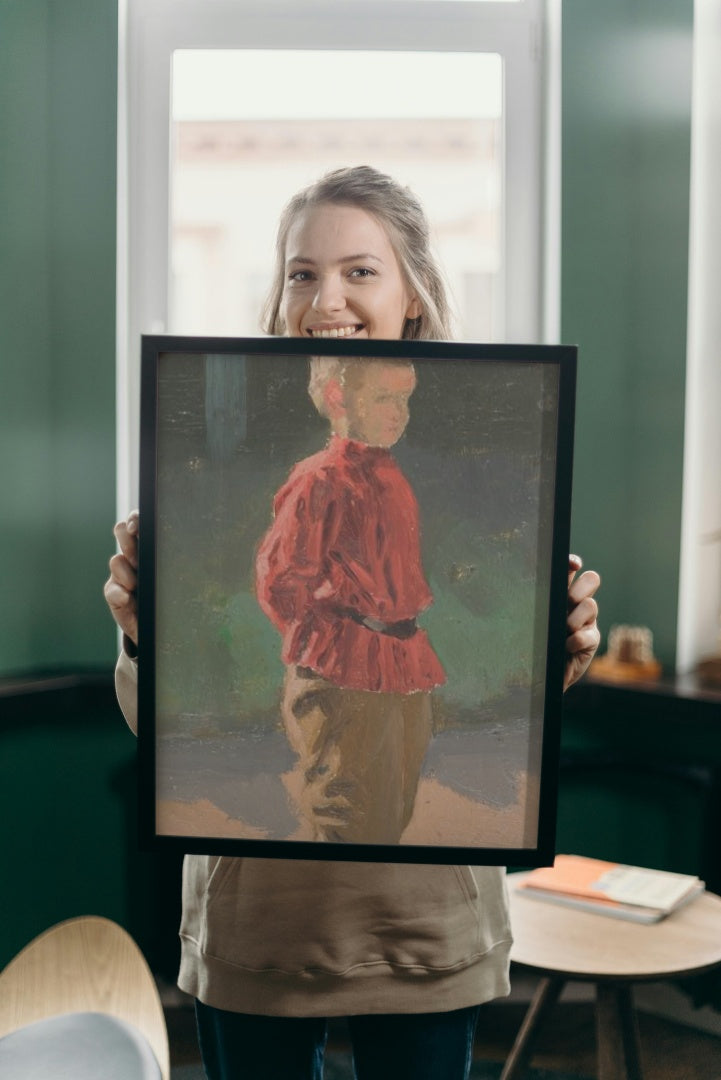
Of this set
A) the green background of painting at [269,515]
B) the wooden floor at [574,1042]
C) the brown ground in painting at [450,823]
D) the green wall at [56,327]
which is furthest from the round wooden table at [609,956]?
the green wall at [56,327]

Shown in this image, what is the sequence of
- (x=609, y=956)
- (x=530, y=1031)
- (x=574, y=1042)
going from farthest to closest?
(x=574, y=1042) → (x=530, y=1031) → (x=609, y=956)

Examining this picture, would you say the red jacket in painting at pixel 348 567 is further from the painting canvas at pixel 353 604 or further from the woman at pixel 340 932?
the woman at pixel 340 932

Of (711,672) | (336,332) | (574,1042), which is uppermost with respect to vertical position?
(336,332)

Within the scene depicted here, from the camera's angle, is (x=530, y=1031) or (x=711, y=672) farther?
(x=711, y=672)

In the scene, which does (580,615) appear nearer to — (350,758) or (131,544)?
(350,758)

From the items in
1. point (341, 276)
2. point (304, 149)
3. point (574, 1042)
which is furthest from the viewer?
point (304, 149)

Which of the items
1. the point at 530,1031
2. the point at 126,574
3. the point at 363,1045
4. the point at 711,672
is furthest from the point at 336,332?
the point at 711,672

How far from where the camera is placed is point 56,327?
254cm

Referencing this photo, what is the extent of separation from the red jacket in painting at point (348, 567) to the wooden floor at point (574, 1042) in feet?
5.84

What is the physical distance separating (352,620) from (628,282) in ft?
6.10

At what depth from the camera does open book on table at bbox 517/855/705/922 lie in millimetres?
1858

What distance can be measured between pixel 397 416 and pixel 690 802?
1795 millimetres

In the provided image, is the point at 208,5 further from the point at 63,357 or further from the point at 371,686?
the point at 371,686

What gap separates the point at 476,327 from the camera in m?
2.67
